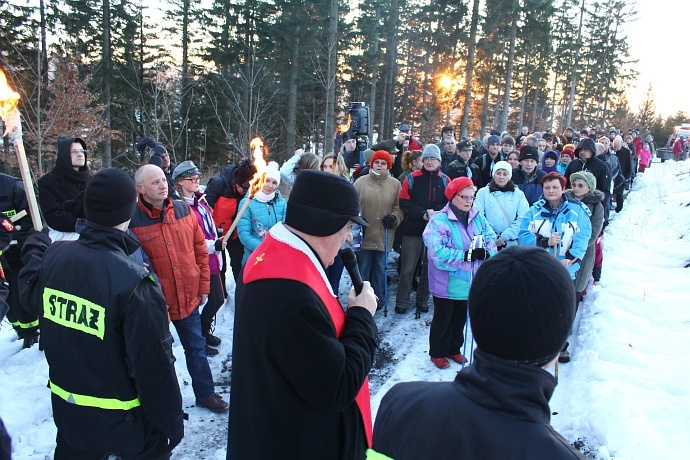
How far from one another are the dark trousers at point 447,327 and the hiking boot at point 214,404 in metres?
2.37

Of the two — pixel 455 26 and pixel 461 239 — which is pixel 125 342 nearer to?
pixel 461 239

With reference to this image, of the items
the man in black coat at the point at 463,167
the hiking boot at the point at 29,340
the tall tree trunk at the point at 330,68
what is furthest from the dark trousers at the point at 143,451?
the tall tree trunk at the point at 330,68

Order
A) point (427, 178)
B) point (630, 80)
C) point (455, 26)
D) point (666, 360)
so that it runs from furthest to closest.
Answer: point (630, 80)
point (455, 26)
point (427, 178)
point (666, 360)

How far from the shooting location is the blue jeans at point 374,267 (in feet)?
21.5

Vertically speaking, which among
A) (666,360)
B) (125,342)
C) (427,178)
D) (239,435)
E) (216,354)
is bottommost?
(216,354)

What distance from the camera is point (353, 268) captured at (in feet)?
7.48

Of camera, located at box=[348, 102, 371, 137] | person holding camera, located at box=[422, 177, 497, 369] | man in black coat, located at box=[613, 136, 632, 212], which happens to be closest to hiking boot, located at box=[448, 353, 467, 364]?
person holding camera, located at box=[422, 177, 497, 369]

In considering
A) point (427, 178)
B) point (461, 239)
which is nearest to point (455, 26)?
point (427, 178)

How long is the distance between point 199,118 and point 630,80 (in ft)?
129

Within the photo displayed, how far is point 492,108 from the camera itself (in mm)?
44000

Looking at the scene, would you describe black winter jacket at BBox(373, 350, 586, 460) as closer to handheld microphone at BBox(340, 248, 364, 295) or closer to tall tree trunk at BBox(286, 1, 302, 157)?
handheld microphone at BBox(340, 248, 364, 295)

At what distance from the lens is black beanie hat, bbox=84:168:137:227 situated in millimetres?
2490

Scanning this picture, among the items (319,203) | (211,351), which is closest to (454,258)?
(211,351)

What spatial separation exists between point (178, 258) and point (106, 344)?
1505 millimetres
